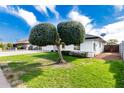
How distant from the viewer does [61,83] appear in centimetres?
859

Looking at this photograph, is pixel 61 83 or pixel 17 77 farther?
pixel 17 77

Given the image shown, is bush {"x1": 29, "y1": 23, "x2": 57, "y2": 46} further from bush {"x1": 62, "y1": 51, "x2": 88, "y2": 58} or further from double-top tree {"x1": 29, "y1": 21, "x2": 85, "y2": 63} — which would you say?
bush {"x1": 62, "y1": 51, "x2": 88, "y2": 58}

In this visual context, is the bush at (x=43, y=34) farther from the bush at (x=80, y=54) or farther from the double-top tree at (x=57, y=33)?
the bush at (x=80, y=54)

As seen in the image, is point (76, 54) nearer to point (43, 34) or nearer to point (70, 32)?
point (70, 32)

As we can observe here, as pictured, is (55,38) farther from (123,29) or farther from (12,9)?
(123,29)

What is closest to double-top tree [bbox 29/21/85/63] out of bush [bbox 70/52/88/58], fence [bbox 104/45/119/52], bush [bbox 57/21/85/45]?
bush [bbox 57/21/85/45]

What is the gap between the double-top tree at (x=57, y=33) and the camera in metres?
12.3

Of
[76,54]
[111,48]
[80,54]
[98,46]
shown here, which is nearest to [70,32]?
[80,54]

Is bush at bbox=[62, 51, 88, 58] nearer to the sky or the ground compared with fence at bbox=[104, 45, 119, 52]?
nearer to the ground

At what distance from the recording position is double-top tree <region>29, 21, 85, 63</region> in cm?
1228

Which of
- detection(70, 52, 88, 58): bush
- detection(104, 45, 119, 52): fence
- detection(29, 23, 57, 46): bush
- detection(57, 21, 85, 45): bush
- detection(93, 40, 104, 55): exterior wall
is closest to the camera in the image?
detection(29, 23, 57, 46): bush
